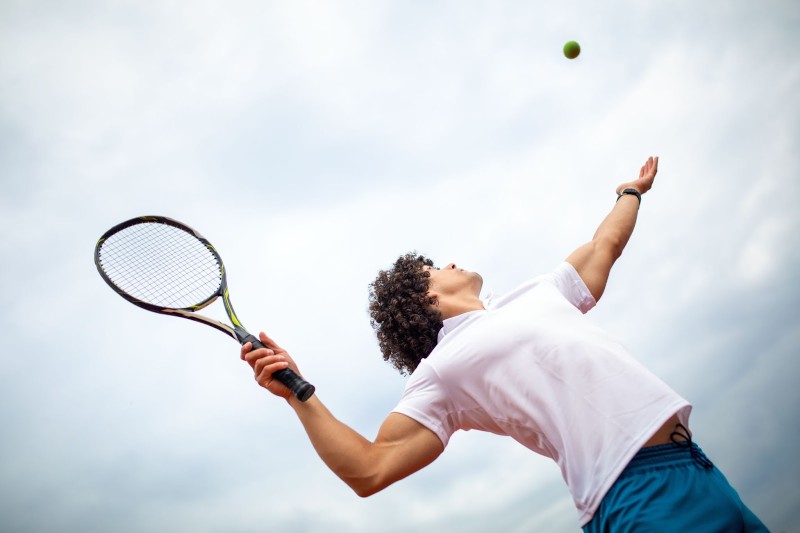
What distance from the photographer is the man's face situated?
15.8 feet

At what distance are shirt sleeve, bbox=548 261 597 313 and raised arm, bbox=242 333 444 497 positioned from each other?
1579 millimetres

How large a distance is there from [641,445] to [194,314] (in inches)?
151

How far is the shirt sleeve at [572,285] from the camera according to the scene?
426 centimetres

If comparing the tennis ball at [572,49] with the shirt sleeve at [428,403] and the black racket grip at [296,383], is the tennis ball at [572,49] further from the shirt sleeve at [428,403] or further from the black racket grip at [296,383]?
the black racket grip at [296,383]

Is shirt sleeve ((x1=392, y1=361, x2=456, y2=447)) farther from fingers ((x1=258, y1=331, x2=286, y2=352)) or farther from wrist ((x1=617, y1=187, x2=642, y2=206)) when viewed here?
wrist ((x1=617, y1=187, x2=642, y2=206))

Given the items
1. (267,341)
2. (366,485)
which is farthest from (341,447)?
(267,341)

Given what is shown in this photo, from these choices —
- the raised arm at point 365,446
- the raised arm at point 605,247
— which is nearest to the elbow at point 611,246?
the raised arm at point 605,247

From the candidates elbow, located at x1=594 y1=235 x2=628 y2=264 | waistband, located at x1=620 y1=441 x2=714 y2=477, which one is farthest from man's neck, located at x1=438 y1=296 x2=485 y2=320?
waistband, located at x1=620 y1=441 x2=714 y2=477

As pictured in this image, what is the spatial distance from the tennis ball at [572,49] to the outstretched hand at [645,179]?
8.19 feet

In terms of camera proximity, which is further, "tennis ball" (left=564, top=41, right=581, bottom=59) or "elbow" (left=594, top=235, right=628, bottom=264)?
"tennis ball" (left=564, top=41, right=581, bottom=59)

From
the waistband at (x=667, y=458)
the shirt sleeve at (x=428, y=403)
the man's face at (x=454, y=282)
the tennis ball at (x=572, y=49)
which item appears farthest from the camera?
the tennis ball at (x=572, y=49)

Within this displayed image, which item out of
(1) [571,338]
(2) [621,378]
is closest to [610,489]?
(2) [621,378]

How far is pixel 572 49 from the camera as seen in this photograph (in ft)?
24.4

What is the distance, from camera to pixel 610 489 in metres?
2.93
